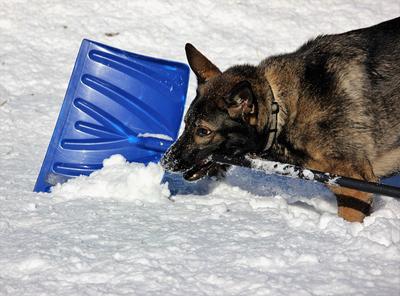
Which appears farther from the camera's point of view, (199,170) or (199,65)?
(199,65)

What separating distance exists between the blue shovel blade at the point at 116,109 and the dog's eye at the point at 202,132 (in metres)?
0.79

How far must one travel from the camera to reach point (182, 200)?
4.99 meters

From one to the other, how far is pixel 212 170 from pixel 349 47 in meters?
1.41

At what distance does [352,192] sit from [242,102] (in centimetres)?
105

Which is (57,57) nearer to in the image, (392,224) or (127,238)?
(127,238)

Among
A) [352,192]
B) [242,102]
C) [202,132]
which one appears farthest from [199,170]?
[352,192]

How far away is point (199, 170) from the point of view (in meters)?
4.64

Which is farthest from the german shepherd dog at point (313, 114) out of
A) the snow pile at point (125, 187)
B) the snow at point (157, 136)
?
the snow at point (157, 136)

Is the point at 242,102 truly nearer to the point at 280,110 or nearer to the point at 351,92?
the point at 280,110

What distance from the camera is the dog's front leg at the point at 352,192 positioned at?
4496 mm

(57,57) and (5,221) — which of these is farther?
(57,57)

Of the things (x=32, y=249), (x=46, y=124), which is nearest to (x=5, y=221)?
(x=32, y=249)

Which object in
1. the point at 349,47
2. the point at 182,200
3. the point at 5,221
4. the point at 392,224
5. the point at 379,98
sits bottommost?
the point at 5,221

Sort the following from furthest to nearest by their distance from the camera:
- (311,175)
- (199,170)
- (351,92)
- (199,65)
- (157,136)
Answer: (157,136) < (199,65) < (199,170) < (351,92) < (311,175)
